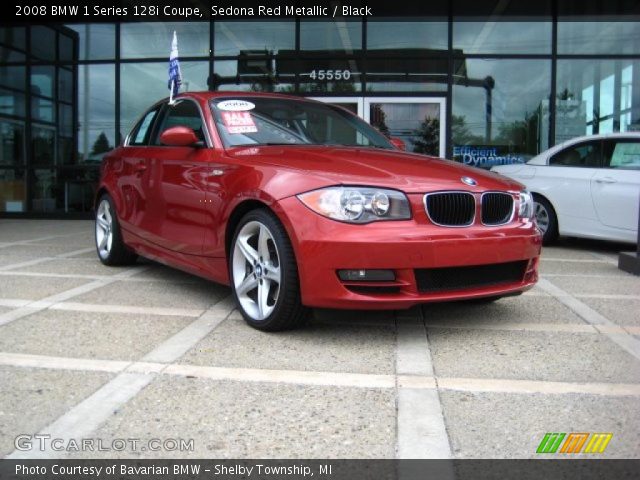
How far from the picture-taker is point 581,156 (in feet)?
24.7

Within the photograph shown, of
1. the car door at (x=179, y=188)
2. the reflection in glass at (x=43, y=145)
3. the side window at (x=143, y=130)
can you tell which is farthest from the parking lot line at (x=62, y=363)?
the reflection in glass at (x=43, y=145)

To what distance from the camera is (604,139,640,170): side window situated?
706cm

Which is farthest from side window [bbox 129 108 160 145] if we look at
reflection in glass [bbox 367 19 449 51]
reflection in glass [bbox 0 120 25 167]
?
reflection in glass [bbox 0 120 25 167]

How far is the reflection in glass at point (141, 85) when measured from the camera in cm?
1170

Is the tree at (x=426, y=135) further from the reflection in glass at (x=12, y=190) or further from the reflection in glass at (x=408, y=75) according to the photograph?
the reflection in glass at (x=12, y=190)

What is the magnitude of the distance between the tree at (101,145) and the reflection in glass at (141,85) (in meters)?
0.38

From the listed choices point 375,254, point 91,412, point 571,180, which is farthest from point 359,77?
point 91,412

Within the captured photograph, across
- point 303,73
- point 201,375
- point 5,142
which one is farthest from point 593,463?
point 5,142

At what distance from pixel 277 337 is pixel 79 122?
9736 millimetres

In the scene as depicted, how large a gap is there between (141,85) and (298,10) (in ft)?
10.5

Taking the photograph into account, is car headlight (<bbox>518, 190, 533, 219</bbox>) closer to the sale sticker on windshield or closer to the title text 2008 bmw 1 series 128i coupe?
the title text 2008 bmw 1 series 128i coupe

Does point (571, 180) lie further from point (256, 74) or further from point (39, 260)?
point (256, 74)

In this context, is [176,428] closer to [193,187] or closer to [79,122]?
[193,187]

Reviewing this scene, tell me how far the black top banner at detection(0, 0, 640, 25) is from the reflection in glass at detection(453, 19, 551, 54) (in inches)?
5.1
